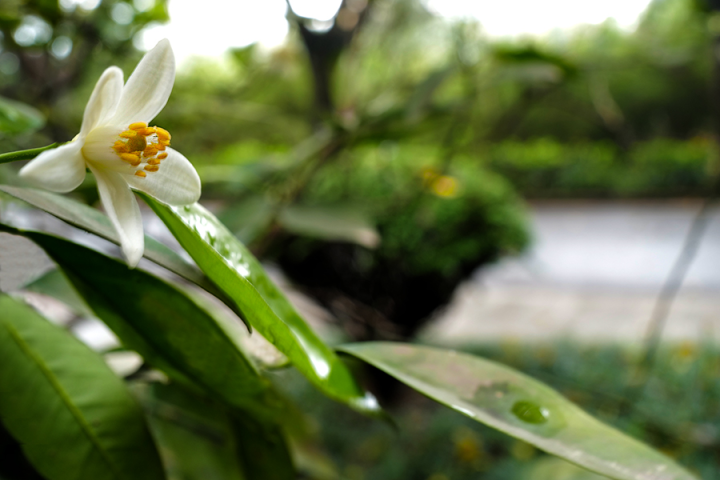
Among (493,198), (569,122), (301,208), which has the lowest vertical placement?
(569,122)

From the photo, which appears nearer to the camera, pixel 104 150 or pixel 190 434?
pixel 104 150

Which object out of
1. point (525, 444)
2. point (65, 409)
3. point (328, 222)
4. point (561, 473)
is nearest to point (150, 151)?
point (65, 409)

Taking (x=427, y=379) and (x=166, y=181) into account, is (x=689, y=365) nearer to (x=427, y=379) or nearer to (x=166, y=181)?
(x=427, y=379)

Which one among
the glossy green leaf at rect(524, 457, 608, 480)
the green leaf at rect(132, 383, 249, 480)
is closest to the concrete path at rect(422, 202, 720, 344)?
the glossy green leaf at rect(524, 457, 608, 480)

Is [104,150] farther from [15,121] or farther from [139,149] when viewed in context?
[15,121]

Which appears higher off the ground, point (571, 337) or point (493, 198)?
point (493, 198)

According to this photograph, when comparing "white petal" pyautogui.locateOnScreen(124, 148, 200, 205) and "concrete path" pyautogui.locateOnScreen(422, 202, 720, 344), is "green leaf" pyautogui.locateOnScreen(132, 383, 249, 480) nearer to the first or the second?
"white petal" pyautogui.locateOnScreen(124, 148, 200, 205)

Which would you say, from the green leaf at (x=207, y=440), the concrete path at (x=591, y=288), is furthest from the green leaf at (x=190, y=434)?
the concrete path at (x=591, y=288)

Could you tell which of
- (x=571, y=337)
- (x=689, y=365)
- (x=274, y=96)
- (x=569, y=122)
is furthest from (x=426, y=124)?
(x=569, y=122)
